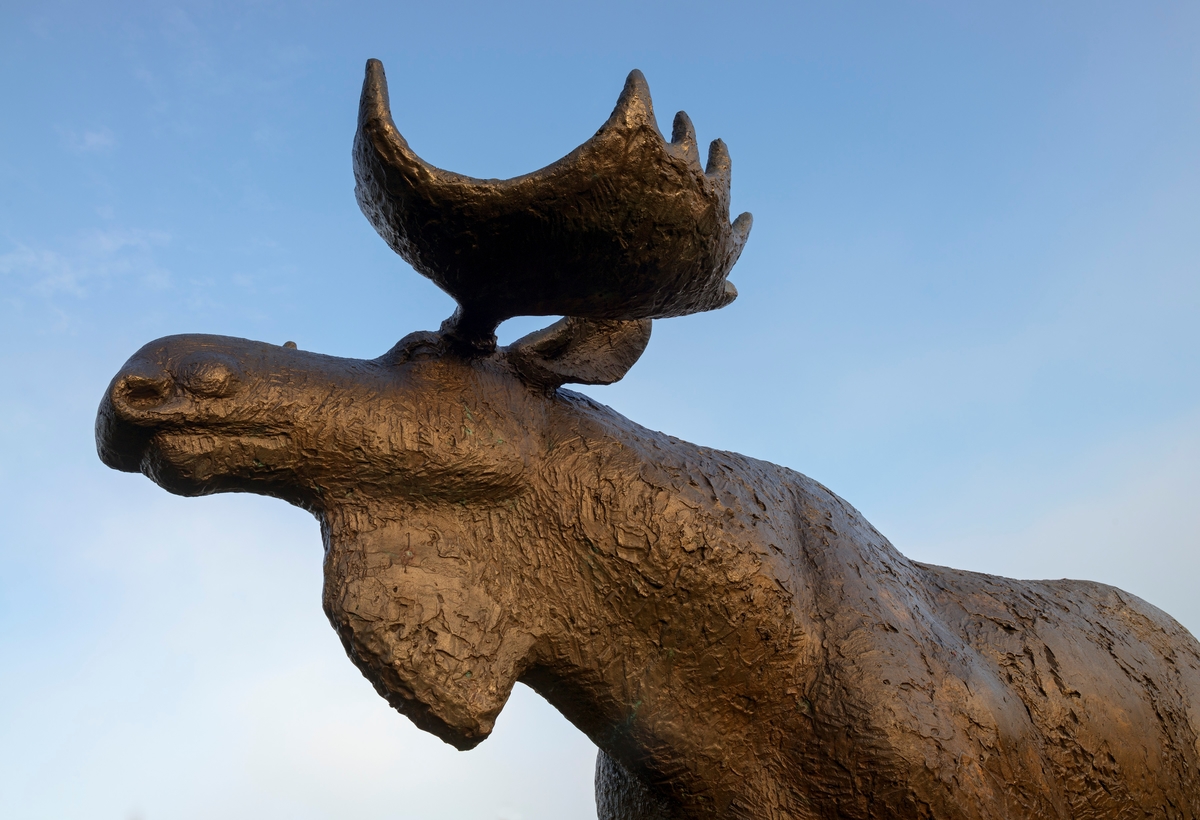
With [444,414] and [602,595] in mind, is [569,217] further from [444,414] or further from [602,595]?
[602,595]

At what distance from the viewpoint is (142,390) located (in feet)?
4.88

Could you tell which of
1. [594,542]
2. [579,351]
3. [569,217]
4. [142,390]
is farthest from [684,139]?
[142,390]

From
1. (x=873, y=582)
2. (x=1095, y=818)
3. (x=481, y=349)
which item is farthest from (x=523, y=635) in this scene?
(x=1095, y=818)

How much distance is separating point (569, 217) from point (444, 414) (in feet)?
1.39

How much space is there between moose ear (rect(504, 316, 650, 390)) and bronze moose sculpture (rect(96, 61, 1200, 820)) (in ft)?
0.03

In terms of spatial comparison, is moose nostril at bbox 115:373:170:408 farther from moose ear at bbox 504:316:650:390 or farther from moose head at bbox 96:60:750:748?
moose ear at bbox 504:316:650:390

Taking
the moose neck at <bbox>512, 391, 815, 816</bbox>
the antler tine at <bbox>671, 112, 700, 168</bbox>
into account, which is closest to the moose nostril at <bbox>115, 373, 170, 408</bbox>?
the moose neck at <bbox>512, 391, 815, 816</bbox>

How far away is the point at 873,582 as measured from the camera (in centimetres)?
185

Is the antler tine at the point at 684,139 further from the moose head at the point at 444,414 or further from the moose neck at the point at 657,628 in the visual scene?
Answer: the moose neck at the point at 657,628

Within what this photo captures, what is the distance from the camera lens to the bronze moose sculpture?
57.4 inches

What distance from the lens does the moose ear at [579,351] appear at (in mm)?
1860

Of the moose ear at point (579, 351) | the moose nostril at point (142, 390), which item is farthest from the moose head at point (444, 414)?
the moose ear at point (579, 351)

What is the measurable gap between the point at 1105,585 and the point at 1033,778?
0.90 m

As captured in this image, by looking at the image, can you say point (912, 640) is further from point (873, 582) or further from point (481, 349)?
point (481, 349)
